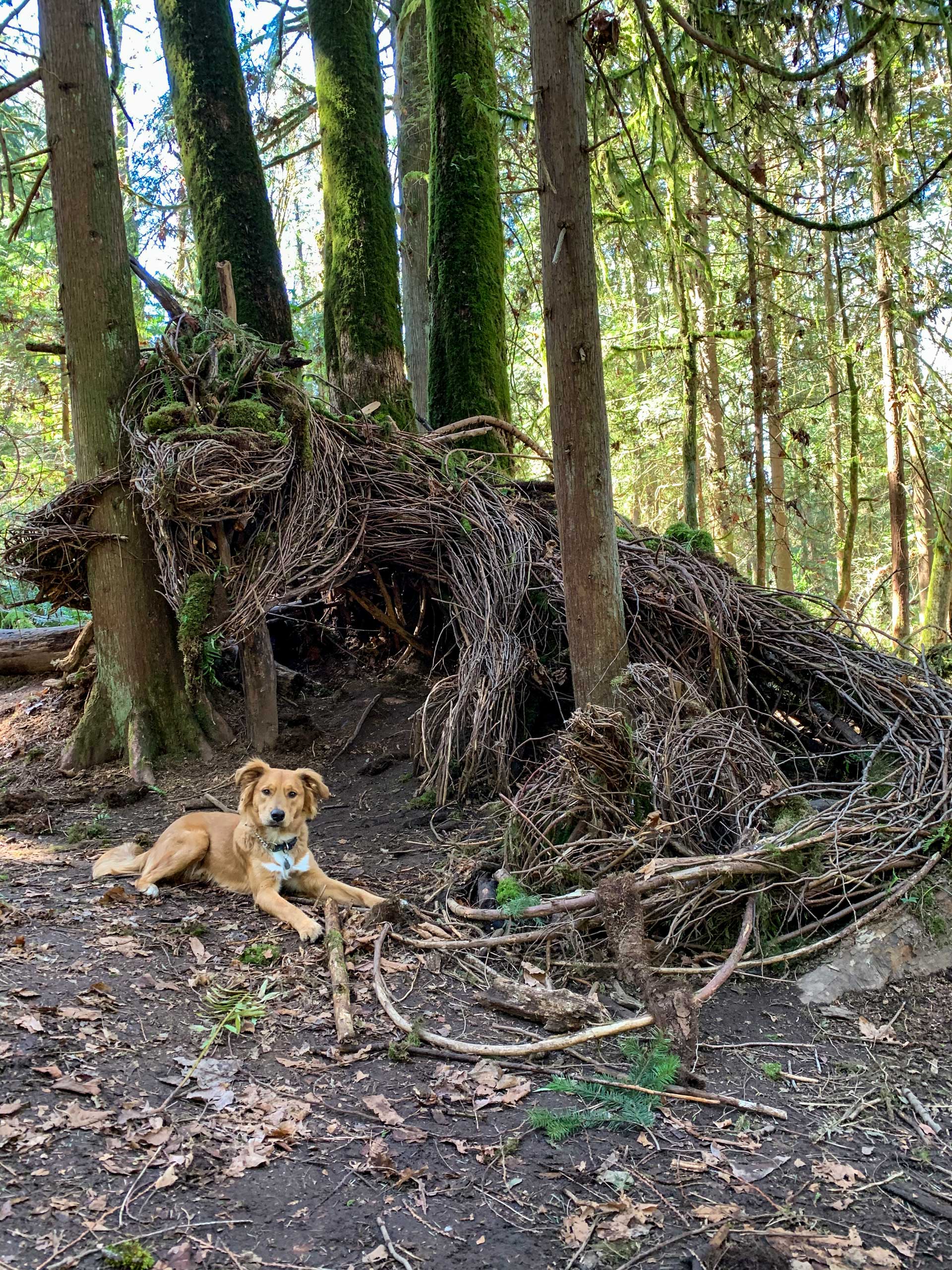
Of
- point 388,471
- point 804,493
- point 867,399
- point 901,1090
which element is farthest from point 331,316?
point 804,493

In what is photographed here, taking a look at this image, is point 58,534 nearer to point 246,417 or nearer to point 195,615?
point 195,615

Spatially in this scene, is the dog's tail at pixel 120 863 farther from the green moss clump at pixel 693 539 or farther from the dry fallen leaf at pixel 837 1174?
the green moss clump at pixel 693 539

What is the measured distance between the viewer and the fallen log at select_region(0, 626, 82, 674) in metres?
9.69

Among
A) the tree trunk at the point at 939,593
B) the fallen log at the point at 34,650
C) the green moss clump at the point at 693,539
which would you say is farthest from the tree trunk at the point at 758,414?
the fallen log at the point at 34,650

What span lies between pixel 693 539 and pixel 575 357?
3079mm

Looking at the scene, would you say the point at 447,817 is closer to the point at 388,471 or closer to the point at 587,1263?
the point at 388,471

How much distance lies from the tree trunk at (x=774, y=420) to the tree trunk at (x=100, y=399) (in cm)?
635

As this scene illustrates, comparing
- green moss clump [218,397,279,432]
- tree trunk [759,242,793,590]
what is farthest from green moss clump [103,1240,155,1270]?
tree trunk [759,242,793,590]

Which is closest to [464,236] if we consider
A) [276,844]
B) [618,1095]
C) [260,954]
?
[276,844]

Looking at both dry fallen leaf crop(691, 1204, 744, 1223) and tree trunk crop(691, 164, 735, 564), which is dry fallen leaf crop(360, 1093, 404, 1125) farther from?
tree trunk crop(691, 164, 735, 564)

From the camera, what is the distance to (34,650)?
9719 mm

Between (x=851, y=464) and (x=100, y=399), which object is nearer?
(x=100, y=399)

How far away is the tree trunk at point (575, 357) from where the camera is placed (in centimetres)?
532

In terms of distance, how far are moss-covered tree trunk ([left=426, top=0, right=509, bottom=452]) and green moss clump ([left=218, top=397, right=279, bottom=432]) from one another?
10.5ft
